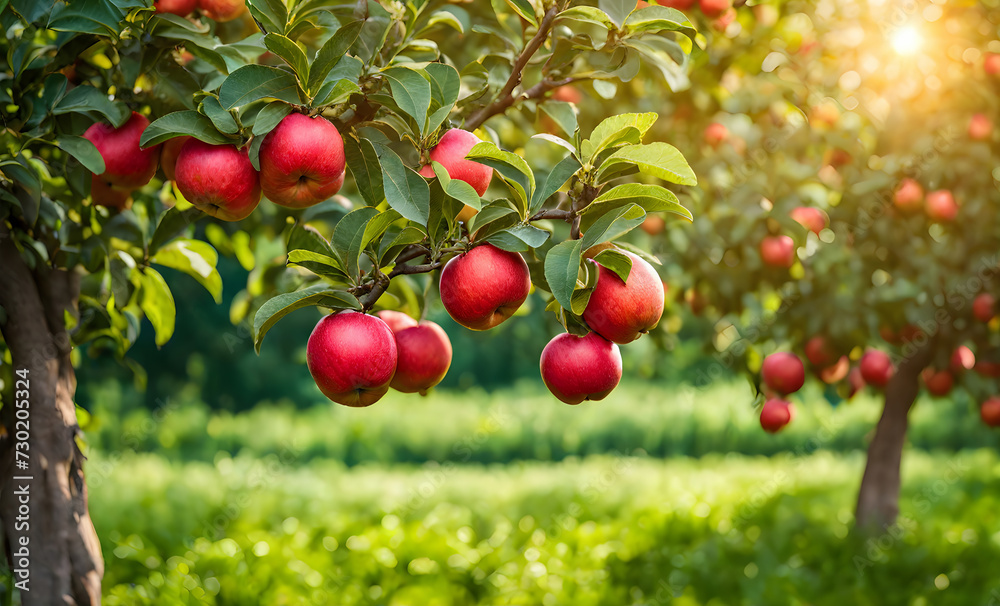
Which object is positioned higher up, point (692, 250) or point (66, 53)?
point (66, 53)

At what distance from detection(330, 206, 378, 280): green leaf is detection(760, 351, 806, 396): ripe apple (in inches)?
67.1

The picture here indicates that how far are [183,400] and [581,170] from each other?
24.2 feet

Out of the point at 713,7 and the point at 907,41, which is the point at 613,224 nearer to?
the point at 713,7

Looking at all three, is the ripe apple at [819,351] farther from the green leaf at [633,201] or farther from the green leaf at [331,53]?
the green leaf at [331,53]

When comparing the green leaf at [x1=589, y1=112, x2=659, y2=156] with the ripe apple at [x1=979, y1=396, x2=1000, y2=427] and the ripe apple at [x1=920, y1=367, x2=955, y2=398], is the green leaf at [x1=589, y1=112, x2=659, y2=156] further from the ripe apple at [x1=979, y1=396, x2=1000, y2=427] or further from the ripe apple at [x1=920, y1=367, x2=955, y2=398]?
the ripe apple at [x1=979, y1=396, x2=1000, y2=427]

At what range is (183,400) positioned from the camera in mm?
7590

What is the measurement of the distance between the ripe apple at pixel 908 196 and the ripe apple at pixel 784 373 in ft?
2.58

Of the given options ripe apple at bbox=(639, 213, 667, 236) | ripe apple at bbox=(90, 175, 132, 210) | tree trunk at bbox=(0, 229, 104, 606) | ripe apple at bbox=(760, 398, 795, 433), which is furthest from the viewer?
ripe apple at bbox=(639, 213, 667, 236)

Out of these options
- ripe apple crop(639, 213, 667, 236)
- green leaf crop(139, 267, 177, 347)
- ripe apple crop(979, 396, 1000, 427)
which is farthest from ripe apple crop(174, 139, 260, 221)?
ripe apple crop(979, 396, 1000, 427)

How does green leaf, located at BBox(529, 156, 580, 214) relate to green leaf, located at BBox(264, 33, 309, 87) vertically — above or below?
below

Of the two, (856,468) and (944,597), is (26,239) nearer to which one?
(944,597)

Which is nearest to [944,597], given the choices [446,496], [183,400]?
[446,496]

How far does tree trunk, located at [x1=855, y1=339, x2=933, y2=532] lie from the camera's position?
3.53 m

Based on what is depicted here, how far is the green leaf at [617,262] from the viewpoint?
0.95 m
